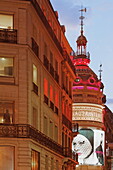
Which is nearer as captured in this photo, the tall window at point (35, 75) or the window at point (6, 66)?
the window at point (6, 66)

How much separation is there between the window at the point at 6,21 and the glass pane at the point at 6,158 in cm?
965

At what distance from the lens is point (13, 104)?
47.9 meters

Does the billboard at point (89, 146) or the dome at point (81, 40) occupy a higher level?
the dome at point (81, 40)

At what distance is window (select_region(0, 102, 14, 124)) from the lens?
156 feet

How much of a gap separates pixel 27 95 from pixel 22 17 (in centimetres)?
627

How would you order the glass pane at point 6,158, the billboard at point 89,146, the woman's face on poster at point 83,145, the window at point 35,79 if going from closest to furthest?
1. the glass pane at point 6,158
2. the window at point 35,79
3. the woman's face on poster at point 83,145
4. the billboard at point 89,146

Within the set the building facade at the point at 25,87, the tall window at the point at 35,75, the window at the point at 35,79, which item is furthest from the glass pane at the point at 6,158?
the tall window at the point at 35,75

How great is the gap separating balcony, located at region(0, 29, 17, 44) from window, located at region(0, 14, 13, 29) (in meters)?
0.64

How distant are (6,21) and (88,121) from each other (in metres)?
71.1

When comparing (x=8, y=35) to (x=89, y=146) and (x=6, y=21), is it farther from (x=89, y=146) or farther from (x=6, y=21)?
(x=89, y=146)

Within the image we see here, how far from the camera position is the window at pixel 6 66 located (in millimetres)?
48256

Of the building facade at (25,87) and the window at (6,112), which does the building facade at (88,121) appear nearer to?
the building facade at (25,87)

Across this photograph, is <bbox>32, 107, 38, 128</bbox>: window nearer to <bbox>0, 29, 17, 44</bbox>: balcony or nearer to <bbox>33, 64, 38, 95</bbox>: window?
<bbox>33, 64, 38, 95</bbox>: window

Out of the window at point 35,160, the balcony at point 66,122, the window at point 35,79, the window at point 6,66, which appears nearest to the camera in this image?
the window at point 6,66
